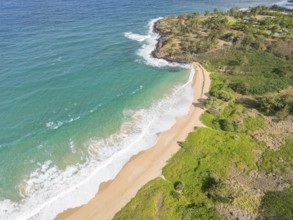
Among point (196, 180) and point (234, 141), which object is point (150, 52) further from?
point (196, 180)

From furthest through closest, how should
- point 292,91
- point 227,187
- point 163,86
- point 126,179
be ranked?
point 163,86 < point 292,91 < point 126,179 < point 227,187

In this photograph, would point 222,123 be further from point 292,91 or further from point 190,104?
point 292,91

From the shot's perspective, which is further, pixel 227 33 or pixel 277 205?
pixel 227 33

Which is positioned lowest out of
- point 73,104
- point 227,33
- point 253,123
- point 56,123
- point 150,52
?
point 253,123

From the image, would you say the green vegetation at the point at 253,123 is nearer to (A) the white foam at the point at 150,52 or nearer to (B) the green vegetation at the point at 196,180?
(B) the green vegetation at the point at 196,180

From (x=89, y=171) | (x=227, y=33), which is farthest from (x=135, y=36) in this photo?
(x=89, y=171)

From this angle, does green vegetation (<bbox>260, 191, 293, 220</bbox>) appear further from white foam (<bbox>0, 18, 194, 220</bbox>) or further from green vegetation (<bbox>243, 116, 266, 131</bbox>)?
white foam (<bbox>0, 18, 194, 220</bbox>)

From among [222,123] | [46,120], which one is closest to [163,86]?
[222,123]
